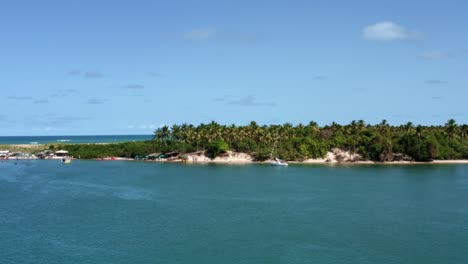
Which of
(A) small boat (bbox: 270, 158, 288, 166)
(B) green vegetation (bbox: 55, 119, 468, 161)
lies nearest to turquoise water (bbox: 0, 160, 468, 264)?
(A) small boat (bbox: 270, 158, 288, 166)

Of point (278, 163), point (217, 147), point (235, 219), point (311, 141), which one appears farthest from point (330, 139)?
point (235, 219)

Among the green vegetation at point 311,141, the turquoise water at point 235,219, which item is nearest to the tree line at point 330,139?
the green vegetation at point 311,141

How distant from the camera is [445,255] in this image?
2127 inches

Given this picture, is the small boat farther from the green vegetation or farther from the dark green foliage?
the dark green foliage

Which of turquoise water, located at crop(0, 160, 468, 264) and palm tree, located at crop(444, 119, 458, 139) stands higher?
palm tree, located at crop(444, 119, 458, 139)

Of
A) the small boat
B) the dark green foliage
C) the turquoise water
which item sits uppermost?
the dark green foliage

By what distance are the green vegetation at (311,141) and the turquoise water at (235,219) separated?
1520 inches

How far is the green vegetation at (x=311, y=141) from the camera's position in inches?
6363

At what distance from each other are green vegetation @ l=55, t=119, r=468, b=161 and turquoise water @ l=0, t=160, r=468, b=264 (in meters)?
38.6

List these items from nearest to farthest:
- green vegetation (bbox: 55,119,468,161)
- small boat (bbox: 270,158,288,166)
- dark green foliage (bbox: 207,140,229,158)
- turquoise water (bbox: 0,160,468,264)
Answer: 1. turquoise water (bbox: 0,160,468,264)
2. small boat (bbox: 270,158,288,166)
3. green vegetation (bbox: 55,119,468,161)
4. dark green foliage (bbox: 207,140,229,158)

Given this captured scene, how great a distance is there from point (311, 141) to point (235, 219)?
98.7 m

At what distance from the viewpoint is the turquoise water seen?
5466cm

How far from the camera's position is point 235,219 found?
2815 inches

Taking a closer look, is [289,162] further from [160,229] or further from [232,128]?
[160,229]
